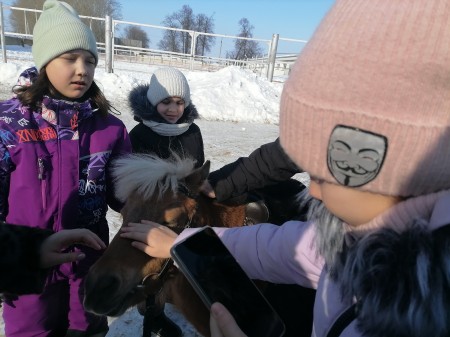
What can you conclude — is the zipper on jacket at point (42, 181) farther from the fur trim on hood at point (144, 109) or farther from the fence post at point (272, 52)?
the fence post at point (272, 52)

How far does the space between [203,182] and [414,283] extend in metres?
1.43

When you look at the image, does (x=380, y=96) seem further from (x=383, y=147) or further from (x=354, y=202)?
(x=354, y=202)

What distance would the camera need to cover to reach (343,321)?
0.89 metres

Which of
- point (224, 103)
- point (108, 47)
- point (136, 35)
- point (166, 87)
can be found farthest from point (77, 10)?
point (166, 87)

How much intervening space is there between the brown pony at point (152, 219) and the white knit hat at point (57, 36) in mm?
680

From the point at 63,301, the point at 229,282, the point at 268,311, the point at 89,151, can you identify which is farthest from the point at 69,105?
the point at 268,311

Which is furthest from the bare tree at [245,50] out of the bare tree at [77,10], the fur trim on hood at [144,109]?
the fur trim on hood at [144,109]

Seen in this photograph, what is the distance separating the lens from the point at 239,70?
42.2 feet

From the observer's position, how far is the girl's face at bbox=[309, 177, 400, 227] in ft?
2.74

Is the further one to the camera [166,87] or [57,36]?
[166,87]

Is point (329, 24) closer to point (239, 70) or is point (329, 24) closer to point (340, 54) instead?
point (340, 54)

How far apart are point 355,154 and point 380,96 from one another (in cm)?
13

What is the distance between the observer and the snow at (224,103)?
7465 mm

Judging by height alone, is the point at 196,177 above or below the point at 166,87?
below
